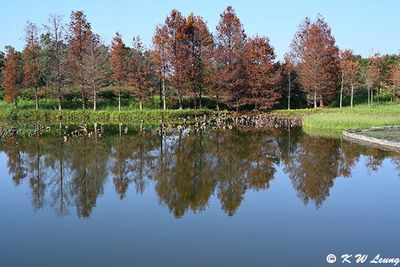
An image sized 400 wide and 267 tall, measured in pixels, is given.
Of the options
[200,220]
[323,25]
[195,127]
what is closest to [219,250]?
[200,220]

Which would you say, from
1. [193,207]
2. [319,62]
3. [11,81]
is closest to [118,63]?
[11,81]

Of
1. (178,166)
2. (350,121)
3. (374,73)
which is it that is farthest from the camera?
(374,73)

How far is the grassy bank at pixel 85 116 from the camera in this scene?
38.6m

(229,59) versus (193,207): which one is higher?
(229,59)

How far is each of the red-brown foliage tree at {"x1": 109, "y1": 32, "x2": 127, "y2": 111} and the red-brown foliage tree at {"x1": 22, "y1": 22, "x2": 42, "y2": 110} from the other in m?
6.91

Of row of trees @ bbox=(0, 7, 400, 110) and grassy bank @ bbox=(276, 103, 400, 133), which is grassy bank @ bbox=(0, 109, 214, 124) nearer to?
row of trees @ bbox=(0, 7, 400, 110)

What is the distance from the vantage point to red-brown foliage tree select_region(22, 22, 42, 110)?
4112cm

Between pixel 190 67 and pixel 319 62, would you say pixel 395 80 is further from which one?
pixel 190 67

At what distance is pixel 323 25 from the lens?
46594mm

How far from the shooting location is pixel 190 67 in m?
43.9

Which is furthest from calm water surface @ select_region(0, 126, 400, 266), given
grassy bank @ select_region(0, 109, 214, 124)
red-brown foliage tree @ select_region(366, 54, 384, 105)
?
red-brown foliage tree @ select_region(366, 54, 384, 105)

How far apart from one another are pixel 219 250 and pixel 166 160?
10671 mm

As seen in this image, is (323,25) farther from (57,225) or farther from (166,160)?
(57,225)

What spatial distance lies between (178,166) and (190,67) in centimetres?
2729
